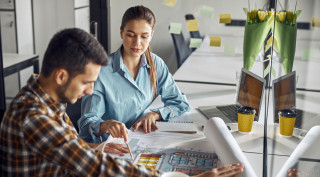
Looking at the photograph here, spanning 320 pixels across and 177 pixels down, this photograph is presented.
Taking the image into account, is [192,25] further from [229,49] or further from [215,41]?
[229,49]

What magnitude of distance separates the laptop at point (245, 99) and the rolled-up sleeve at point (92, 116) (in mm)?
506

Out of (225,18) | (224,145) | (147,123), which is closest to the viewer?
(224,145)

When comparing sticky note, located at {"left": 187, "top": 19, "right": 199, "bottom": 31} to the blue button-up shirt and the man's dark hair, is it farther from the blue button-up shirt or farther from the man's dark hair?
the man's dark hair

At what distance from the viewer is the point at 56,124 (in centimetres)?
94

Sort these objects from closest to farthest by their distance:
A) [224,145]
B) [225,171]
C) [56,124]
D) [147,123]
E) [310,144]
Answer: [310,144], [56,124], [225,171], [224,145], [147,123]

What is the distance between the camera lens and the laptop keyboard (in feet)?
5.97

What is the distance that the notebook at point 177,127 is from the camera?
1603 mm

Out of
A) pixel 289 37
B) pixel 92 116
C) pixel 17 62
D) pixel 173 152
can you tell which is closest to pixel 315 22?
pixel 289 37

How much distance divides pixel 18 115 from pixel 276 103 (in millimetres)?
1018

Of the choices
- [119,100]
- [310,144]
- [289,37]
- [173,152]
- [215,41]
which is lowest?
[173,152]

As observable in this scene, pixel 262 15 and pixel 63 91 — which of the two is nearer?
pixel 63 91

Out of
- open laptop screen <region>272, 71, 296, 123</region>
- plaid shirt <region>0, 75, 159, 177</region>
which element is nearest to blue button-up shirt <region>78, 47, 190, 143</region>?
open laptop screen <region>272, 71, 296, 123</region>

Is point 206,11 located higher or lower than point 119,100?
higher

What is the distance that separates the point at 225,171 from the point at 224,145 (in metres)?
0.20
